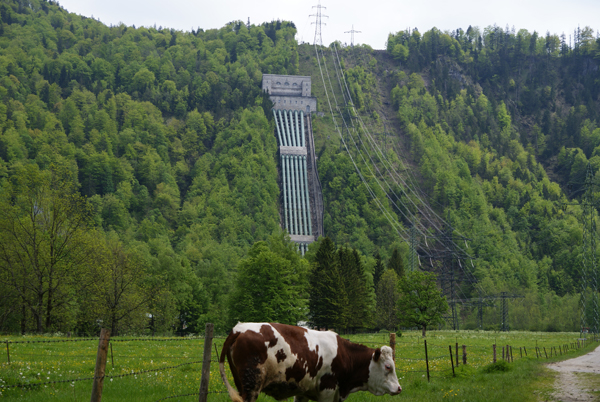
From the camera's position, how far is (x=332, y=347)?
1661 centimetres

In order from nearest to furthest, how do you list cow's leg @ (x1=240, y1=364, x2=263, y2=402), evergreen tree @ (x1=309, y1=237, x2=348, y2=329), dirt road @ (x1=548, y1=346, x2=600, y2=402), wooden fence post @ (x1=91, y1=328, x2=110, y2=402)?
wooden fence post @ (x1=91, y1=328, x2=110, y2=402)
cow's leg @ (x1=240, y1=364, x2=263, y2=402)
dirt road @ (x1=548, y1=346, x2=600, y2=402)
evergreen tree @ (x1=309, y1=237, x2=348, y2=329)

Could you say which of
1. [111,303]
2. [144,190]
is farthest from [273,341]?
[144,190]

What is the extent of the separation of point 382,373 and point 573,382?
13.9 meters

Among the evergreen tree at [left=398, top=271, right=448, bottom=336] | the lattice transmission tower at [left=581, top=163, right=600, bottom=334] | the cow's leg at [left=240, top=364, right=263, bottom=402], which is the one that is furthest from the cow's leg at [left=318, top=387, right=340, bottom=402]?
the evergreen tree at [left=398, top=271, right=448, bottom=336]

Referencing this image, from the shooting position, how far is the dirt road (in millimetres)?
21984

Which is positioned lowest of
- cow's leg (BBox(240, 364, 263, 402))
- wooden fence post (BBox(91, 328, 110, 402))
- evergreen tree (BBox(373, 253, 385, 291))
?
cow's leg (BBox(240, 364, 263, 402))

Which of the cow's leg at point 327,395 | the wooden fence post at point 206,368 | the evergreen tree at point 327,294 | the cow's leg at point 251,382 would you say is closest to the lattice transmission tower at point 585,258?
the evergreen tree at point 327,294

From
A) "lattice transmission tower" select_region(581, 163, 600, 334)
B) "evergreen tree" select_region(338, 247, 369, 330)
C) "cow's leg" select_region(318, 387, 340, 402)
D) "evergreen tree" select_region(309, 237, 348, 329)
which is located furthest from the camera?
"evergreen tree" select_region(338, 247, 369, 330)

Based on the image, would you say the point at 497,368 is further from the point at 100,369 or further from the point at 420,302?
the point at 420,302

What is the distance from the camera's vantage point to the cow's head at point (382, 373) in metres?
17.3

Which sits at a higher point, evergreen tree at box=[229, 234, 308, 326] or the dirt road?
evergreen tree at box=[229, 234, 308, 326]

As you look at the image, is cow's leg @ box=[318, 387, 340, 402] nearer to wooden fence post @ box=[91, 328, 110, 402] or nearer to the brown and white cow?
the brown and white cow

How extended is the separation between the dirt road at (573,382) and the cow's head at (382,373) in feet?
25.4

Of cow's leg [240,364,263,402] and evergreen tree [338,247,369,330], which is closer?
cow's leg [240,364,263,402]
